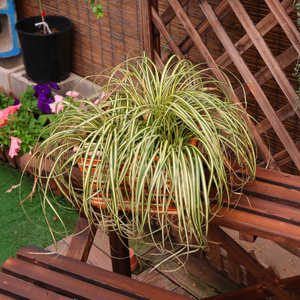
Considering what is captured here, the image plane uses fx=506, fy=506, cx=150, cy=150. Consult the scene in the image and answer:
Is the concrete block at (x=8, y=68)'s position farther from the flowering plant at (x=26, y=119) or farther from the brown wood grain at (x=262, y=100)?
the brown wood grain at (x=262, y=100)

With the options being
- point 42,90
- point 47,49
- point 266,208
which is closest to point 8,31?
point 47,49

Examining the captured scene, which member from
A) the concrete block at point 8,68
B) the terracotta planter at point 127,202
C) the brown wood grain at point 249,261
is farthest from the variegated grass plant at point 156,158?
the concrete block at point 8,68

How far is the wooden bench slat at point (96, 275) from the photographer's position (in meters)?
1.75

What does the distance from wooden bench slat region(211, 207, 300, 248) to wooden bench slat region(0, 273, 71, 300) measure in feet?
2.06

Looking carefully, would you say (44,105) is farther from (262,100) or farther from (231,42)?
(262,100)

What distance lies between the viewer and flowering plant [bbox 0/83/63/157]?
138 inches

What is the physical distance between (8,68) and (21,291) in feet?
11.1

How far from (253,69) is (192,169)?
1559mm

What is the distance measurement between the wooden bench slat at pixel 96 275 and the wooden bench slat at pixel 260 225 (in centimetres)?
30

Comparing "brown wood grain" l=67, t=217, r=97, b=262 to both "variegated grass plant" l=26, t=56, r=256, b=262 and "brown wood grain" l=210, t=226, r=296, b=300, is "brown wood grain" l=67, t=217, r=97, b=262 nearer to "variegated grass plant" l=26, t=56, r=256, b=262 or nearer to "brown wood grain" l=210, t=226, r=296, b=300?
"variegated grass plant" l=26, t=56, r=256, b=262

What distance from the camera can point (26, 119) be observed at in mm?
3656

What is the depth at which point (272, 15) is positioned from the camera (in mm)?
2221

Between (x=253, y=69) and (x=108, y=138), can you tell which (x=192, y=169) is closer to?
(x=108, y=138)

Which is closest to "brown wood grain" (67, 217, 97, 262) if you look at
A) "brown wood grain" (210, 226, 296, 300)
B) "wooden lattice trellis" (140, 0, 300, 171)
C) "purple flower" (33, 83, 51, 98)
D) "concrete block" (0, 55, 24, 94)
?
"brown wood grain" (210, 226, 296, 300)
